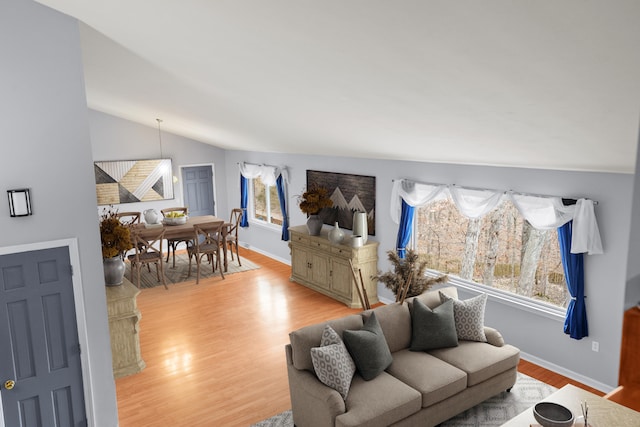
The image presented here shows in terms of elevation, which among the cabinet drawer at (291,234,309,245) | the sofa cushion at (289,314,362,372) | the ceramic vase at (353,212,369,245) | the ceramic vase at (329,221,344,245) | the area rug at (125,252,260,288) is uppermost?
the ceramic vase at (353,212,369,245)

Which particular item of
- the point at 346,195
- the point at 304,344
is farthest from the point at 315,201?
the point at 304,344

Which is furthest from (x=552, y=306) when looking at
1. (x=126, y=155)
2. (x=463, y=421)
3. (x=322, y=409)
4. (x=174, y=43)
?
(x=126, y=155)

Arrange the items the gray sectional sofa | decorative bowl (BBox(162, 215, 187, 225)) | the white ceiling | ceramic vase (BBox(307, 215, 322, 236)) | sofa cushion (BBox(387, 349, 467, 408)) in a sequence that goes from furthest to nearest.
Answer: decorative bowl (BBox(162, 215, 187, 225)) → ceramic vase (BBox(307, 215, 322, 236)) → sofa cushion (BBox(387, 349, 467, 408)) → the gray sectional sofa → the white ceiling

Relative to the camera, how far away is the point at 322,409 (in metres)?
3.75

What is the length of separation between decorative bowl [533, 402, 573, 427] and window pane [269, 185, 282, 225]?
7.73 m

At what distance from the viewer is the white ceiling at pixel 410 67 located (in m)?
2.35

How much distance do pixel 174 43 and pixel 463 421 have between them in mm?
4169

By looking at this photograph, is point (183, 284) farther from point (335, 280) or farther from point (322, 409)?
point (322, 409)

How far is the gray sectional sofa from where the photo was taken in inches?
147

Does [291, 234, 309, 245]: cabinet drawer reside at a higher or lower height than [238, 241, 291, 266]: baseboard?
higher

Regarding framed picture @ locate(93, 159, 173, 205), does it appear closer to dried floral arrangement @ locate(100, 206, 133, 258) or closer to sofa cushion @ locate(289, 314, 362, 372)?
dried floral arrangement @ locate(100, 206, 133, 258)

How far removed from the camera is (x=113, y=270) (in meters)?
5.49

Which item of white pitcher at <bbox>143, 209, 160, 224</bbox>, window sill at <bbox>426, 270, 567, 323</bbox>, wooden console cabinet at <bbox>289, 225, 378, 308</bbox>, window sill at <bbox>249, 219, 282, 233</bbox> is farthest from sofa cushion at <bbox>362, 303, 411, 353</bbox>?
white pitcher at <bbox>143, 209, 160, 224</bbox>

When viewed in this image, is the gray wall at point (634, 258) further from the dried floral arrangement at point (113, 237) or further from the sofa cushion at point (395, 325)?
the dried floral arrangement at point (113, 237)
